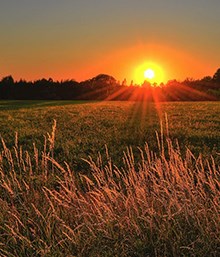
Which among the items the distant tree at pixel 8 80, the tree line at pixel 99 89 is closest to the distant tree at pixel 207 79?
the tree line at pixel 99 89

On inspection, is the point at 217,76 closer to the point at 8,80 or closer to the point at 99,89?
the point at 99,89

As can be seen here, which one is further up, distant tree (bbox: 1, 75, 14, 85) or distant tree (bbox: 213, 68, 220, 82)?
distant tree (bbox: 1, 75, 14, 85)

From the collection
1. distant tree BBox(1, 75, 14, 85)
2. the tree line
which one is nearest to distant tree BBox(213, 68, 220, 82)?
the tree line

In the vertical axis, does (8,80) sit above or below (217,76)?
above

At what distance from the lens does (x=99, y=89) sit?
208 ft

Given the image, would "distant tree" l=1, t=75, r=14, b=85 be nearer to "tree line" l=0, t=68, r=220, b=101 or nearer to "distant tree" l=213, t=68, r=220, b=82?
"tree line" l=0, t=68, r=220, b=101

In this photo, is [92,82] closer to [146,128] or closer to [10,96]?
[10,96]

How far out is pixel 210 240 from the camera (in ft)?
13.8

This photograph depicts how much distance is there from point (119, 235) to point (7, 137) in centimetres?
969

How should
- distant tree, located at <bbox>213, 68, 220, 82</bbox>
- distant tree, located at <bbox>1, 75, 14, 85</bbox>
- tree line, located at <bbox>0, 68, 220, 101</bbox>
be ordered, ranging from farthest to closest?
1. distant tree, located at <bbox>1, 75, 14, 85</bbox>
2. distant tree, located at <bbox>213, 68, 220, 82</bbox>
3. tree line, located at <bbox>0, 68, 220, 101</bbox>

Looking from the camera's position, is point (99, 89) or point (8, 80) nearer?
point (99, 89)

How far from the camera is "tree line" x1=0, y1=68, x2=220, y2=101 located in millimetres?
58153

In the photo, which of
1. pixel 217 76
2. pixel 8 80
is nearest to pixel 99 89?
Answer: pixel 8 80

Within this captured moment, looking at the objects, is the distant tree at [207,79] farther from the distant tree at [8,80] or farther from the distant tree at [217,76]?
the distant tree at [8,80]
